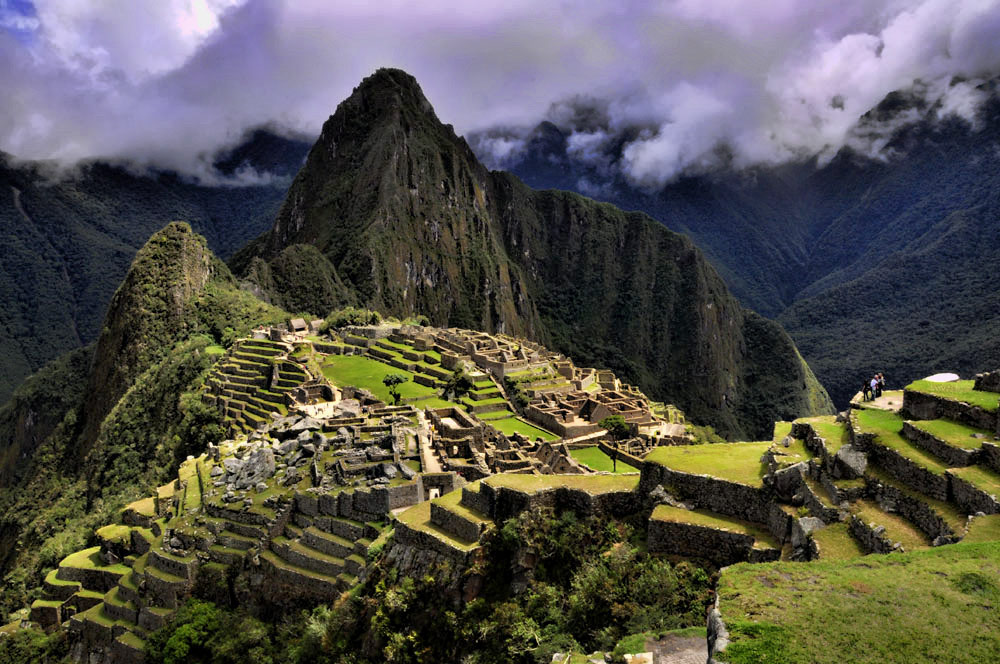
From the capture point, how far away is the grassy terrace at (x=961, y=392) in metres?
13.2

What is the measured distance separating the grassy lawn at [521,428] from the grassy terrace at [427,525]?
2912 centimetres

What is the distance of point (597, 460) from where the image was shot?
1764 inches

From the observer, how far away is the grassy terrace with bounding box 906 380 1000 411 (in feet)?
43.4

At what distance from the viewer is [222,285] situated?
107688 millimetres

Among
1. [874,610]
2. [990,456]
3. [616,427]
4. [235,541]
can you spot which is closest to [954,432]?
[990,456]

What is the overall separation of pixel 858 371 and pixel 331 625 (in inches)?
7279

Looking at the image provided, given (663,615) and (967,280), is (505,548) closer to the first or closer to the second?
(663,615)

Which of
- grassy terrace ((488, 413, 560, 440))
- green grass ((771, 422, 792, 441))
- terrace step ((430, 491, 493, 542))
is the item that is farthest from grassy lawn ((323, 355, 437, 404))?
green grass ((771, 422, 792, 441))

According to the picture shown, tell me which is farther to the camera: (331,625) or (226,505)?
(226,505)

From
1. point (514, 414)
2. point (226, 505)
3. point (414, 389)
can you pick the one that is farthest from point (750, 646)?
point (414, 389)

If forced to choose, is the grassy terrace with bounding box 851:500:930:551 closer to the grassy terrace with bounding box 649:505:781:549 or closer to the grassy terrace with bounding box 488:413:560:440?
the grassy terrace with bounding box 649:505:781:549

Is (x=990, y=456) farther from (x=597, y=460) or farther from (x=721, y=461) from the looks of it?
(x=597, y=460)

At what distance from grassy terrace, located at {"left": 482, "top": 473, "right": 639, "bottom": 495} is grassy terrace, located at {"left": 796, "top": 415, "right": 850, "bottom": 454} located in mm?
4097

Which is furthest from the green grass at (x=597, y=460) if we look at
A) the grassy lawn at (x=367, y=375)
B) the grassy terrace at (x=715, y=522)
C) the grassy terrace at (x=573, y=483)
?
the grassy terrace at (x=715, y=522)
